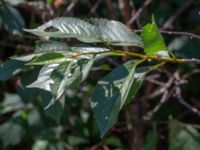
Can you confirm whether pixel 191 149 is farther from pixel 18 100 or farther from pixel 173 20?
pixel 18 100

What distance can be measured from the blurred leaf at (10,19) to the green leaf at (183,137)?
2.10ft

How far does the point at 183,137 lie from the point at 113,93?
0.71 metres

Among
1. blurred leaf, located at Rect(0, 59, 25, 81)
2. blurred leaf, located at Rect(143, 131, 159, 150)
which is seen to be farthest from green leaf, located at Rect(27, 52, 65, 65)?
blurred leaf, located at Rect(143, 131, 159, 150)

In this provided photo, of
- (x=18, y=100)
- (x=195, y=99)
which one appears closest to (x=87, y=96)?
(x=18, y=100)

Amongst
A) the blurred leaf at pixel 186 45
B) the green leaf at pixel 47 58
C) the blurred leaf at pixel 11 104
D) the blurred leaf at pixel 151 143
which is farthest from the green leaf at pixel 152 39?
the blurred leaf at pixel 11 104

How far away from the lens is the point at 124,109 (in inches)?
78.4

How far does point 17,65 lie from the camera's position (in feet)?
4.19

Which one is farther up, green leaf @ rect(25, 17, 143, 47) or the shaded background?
green leaf @ rect(25, 17, 143, 47)

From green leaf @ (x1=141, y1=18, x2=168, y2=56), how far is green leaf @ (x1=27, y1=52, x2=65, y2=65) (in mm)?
163

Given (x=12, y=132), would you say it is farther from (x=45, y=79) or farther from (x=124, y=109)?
(x=45, y=79)

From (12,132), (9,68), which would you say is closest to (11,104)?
(12,132)

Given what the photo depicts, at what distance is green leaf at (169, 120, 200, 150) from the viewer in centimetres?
165

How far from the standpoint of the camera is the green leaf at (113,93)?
1.00 m

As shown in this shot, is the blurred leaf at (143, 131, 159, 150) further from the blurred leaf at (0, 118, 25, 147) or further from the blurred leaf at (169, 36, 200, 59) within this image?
the blurred leaf at (0, 118, 25, 147)
